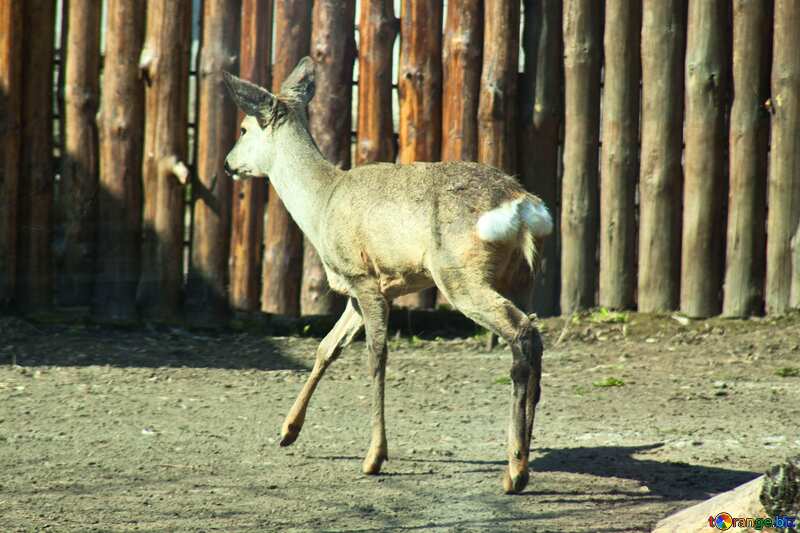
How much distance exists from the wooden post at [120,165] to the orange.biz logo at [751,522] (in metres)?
6.27

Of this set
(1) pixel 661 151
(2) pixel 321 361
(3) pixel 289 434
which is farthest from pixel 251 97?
(1) pixel 661 151

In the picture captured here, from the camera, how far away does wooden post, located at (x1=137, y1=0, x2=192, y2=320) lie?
960cm

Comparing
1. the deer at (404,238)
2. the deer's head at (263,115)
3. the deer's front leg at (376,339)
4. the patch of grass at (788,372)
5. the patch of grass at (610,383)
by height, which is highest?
the deer's head at (263,115)

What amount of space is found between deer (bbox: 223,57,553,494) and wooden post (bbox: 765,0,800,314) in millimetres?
4010

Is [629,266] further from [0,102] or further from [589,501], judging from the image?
[0,102]

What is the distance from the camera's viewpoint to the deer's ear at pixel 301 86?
7.20 meters

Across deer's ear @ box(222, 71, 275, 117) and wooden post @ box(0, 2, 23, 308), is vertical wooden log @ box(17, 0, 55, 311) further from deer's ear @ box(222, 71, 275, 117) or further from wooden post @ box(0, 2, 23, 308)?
deer's ear @ box(222, 71, 275, 117)

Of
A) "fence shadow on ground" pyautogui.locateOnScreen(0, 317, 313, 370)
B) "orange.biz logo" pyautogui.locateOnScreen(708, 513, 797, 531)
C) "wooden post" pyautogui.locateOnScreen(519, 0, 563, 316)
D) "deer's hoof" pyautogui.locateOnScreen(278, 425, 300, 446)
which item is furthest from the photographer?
"wooden post" pyautogui.locateOnScreen(519, 0, 563, 316)

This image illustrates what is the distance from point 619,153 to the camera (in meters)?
9.67

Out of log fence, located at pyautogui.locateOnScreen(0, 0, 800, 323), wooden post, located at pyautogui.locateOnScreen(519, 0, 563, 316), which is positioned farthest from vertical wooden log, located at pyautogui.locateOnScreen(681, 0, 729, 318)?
wooden post, located at pyautogui.locateOnScreen(519, 0, 563, 316)

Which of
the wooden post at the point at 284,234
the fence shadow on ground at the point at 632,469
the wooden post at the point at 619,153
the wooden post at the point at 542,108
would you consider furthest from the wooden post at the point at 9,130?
the wooden post at the point at 619,153

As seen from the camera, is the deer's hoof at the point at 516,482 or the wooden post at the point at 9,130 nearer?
the deer's hoof at the point at 516,482

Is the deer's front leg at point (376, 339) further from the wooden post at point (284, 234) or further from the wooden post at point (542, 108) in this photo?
the wooden post at point (542, 108)

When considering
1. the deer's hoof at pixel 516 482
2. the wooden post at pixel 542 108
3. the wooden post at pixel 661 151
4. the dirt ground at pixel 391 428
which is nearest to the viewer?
the dirt ground at pixel 391 428
